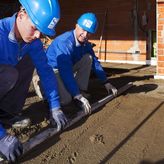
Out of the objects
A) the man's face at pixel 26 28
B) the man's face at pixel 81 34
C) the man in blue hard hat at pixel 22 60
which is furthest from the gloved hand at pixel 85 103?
the man's face at pixel 26 28

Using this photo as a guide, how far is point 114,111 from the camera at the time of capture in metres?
4.11

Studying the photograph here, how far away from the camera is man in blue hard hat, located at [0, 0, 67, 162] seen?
8.25 feet

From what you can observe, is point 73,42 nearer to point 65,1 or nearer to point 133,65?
point 133,65

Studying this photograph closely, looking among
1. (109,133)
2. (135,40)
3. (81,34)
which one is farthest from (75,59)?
(135,40)

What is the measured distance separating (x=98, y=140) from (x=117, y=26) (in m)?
5.22

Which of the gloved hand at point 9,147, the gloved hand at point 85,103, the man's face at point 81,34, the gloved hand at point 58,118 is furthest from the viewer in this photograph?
the man's face at point 81,34

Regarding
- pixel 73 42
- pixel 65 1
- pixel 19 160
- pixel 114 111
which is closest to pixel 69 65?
pixel 73 42

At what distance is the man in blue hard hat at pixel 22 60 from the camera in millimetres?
2514

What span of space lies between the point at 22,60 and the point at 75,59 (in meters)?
1.13

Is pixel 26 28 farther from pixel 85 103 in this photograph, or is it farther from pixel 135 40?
pixel 135 40

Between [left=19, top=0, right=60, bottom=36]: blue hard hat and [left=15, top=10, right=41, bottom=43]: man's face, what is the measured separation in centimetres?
3

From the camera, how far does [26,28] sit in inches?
100

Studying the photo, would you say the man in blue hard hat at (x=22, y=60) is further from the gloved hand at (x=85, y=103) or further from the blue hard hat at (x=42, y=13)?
the gloved hand at (x=85, y=103)

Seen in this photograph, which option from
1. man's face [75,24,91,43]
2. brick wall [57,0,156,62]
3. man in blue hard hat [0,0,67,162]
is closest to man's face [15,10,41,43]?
man in blue hard hat [0,0,67,162]
